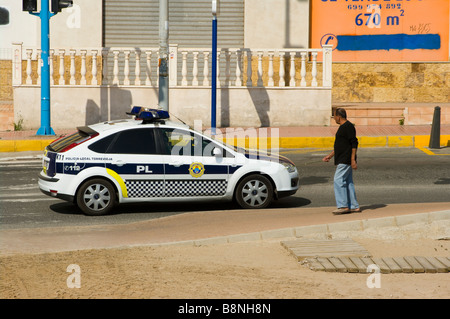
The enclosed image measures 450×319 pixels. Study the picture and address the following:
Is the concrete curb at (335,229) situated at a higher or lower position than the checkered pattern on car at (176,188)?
lower

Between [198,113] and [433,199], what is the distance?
1040 cm

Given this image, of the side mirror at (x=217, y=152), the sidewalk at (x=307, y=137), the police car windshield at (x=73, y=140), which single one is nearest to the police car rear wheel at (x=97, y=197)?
the police car windshield at (x=73, y=140)

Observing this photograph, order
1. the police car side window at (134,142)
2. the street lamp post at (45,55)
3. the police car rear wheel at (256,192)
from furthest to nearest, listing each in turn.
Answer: the street lamp post at (45,55) → the police car rear wheel at (256,192) → the police car side window at (134,142)

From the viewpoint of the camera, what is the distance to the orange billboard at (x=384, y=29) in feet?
91.2

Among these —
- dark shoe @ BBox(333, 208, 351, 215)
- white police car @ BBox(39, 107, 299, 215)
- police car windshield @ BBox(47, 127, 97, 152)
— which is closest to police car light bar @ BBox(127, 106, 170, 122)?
white police car @ BBox(39, 107, 299, 215)

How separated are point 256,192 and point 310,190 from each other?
222 cm

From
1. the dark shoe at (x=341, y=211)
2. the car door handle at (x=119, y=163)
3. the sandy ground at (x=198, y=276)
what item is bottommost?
the sandy ground at (x=198, y=276)

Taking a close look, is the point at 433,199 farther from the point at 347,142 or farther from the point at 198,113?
the point at 198,113

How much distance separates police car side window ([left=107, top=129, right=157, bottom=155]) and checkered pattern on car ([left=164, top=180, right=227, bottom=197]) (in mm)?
605

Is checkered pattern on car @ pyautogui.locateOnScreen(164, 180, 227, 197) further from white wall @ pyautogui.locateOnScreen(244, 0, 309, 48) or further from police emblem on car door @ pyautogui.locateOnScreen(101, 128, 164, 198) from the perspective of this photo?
white wall @ pyautogui.locateOnScreen(244, 0, 309, 48)

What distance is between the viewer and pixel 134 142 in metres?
13.1

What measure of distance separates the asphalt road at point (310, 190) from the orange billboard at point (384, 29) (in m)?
8.48

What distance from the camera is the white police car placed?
12.8m

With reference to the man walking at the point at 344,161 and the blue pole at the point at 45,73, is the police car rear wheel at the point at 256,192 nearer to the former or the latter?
the man walking at the point at 344,161
